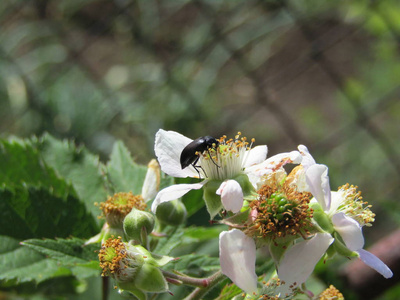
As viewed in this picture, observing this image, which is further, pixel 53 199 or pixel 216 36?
pixel 216 36

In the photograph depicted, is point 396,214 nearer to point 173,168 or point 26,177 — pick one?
point 173,168

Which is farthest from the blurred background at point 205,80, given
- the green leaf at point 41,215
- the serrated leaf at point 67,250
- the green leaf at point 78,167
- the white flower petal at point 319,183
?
the white flower petal at point 319,183

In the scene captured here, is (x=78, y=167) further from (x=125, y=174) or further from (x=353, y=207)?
(x=353, y=207)

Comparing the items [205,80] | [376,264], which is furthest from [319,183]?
[205,80]

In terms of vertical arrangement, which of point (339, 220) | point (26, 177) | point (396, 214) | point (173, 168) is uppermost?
point (26, 177)

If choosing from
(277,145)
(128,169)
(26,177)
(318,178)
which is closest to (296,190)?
(318,178)

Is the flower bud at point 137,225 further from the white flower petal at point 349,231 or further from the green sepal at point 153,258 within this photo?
the white flower petal at point 349,231
